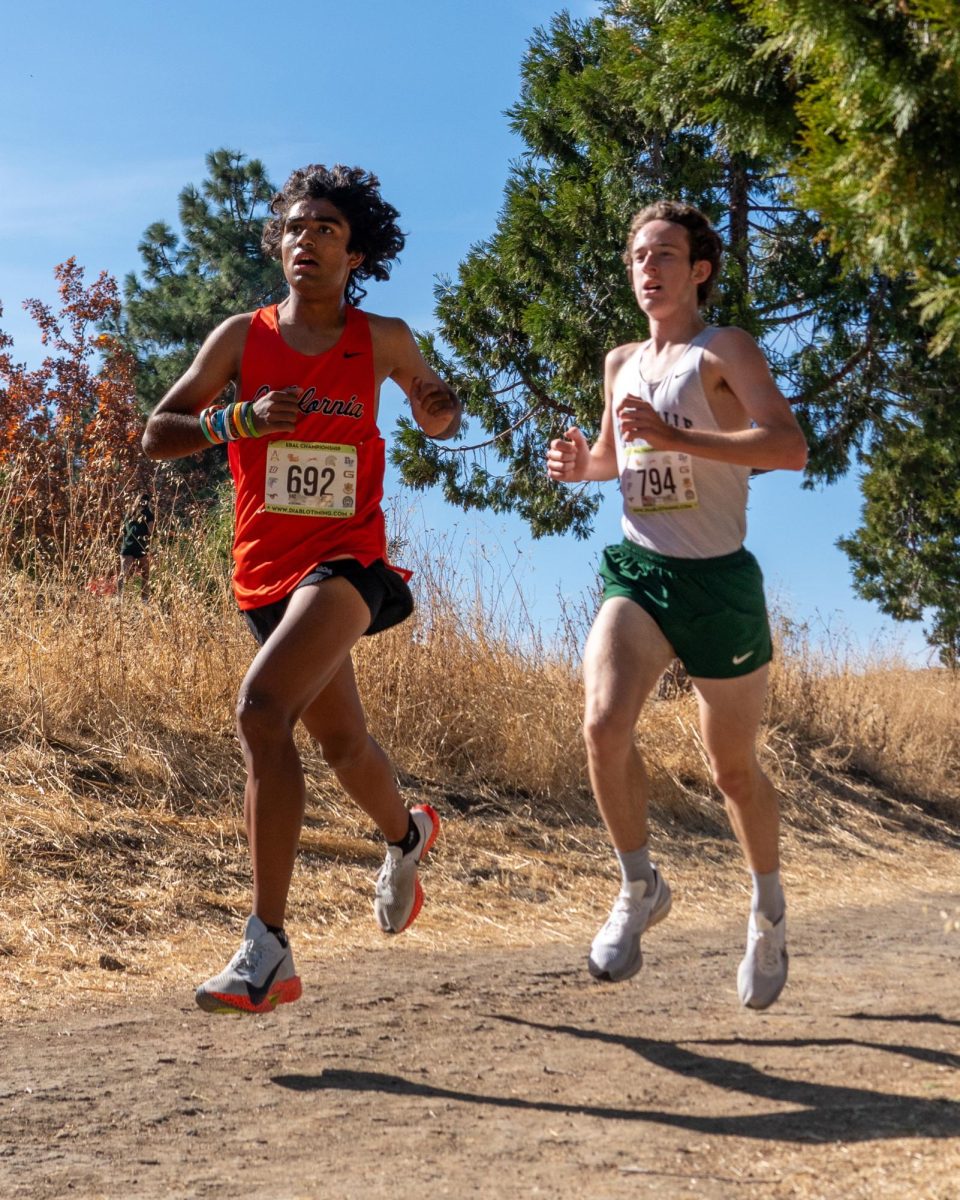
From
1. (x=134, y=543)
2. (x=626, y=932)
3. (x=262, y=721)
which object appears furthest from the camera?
(x=134, y=543)

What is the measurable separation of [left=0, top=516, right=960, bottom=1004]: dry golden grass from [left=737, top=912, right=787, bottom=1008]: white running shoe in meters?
2.17

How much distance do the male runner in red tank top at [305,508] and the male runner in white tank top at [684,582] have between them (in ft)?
2.36

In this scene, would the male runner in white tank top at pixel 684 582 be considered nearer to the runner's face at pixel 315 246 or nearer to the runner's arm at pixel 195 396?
the runner's face at pixel 315 246

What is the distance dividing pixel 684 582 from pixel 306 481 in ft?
3.85

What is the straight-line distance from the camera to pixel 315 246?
14.2ft

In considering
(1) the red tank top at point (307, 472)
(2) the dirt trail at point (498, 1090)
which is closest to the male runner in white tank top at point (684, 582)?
(2) the dirt trail at point (498, 1090)

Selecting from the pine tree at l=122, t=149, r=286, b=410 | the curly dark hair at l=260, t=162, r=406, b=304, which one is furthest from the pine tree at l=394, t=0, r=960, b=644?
the pine tree at l=122, t=149, r=286, b=410

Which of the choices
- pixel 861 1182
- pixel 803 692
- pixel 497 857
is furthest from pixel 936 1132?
pixel 803 692

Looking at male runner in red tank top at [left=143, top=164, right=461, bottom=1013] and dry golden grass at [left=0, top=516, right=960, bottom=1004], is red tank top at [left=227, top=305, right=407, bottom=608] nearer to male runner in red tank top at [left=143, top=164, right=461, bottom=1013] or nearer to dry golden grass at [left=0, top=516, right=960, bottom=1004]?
male runner in red tank top at [left=143, top=164, right=461, bottom=1013]

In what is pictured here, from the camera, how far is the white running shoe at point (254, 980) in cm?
354

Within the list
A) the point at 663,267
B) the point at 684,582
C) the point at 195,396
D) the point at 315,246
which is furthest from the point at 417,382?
the point at 684,582

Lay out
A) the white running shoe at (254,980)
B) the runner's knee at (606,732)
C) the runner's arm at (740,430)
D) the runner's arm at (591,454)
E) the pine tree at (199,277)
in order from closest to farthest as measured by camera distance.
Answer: the white running shoe at (254,980) → the runner's arm at (740,430) → the runner's knee at (606,732) → the runner's arm at (591,454) → the pine tree at (199,277)

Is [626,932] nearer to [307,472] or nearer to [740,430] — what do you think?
[740,430]

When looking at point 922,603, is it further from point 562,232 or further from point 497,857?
point 497,857
